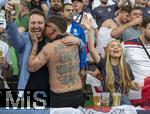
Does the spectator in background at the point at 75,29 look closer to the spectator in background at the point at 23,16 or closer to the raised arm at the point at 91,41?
the raised arm at the point at 91,41

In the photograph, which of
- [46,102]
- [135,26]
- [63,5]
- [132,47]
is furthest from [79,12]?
[46,102]

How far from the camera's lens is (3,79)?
21.5ft

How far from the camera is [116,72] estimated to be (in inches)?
260

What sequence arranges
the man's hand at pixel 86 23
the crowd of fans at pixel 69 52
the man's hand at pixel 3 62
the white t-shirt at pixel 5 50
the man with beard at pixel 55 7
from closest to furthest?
the crowd of fans at pixel 69 52, the man's hand at pixel 3 62, the white t-shirt at pixel 5 50, the man's hand at pixel 86 23, the man with beard at pixel 55 7

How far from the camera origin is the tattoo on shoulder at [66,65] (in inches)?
234

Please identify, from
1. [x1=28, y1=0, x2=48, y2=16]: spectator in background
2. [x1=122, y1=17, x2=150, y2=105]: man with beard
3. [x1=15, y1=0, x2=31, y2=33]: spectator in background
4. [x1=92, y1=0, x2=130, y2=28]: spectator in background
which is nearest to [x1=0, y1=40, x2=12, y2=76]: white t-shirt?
[x1=15, y1=0, x2=31, y2=33]: spectator in background

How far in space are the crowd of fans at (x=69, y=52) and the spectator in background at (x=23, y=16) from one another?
0.05ft

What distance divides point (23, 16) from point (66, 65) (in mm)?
2364

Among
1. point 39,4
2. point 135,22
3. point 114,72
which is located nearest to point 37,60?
point 114,72

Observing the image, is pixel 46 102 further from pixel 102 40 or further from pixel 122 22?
pixel 122 22

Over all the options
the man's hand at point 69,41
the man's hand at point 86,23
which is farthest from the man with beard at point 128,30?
the man's hand at point 69,41

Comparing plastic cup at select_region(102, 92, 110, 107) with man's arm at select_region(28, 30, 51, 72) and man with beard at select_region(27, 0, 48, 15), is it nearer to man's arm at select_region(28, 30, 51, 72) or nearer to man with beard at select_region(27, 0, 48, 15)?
man's arm at select_region(28, 30, 51, 72)

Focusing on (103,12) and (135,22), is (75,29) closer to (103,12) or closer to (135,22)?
(135,22)

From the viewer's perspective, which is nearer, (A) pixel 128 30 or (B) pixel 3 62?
(B) pixel 3 62
